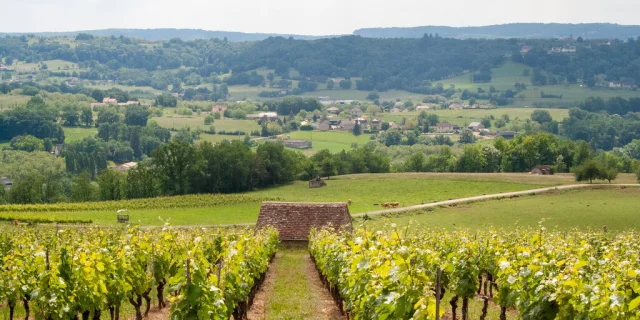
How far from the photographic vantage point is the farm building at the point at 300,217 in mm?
57000

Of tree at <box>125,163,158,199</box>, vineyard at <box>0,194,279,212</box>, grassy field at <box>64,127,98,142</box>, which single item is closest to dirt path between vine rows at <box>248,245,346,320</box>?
vineyard at <box>0,194,279,212</box>

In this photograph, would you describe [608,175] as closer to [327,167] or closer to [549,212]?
[549,212]

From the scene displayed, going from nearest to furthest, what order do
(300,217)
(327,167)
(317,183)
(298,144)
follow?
(300,217) → (317,183) → (327,167) → (298,144)

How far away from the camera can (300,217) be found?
5800 centimetres

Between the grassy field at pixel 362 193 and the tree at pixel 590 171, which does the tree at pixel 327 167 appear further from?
the tree at pixel 590 171

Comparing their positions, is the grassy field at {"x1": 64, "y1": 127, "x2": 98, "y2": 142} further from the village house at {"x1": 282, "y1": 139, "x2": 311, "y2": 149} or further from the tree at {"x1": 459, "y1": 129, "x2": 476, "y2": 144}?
the tree at {"x1": 459, "y1": 129, "x2": 476, "y2": 144}

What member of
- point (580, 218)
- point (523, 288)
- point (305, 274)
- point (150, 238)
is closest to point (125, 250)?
point (150, 238)

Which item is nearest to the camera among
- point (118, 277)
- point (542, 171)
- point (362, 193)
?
point (118, 277)

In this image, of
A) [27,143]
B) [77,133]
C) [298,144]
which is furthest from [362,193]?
[77,133]

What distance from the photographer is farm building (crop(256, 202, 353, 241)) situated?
187ft

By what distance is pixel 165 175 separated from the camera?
312 ft

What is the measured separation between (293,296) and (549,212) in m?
41.1

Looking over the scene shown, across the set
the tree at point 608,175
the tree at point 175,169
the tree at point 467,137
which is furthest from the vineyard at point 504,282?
the tree at point 467,137

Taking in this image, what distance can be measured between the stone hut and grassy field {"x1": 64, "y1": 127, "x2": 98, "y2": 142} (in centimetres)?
9696
